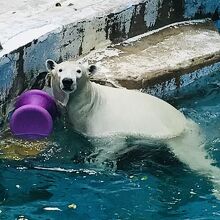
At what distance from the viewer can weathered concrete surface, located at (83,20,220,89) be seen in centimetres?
732

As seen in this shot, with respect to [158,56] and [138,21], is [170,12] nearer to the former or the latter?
[138,21]

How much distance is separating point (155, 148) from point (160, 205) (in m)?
0.93

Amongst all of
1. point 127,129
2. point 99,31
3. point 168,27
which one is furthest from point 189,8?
point 127,129

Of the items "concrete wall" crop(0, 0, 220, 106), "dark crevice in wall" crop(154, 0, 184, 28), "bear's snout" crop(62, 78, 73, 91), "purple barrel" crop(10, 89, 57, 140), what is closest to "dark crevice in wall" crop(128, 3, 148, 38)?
"concrete wall" crop(0, 0, 220, 106)

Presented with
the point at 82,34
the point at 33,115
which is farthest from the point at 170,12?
the point at 33,115

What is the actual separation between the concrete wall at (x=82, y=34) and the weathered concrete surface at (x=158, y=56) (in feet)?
0.45

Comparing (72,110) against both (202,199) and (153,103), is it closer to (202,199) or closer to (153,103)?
(153,103)

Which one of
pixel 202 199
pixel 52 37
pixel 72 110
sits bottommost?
pixel 202 199

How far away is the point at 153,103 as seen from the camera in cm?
670

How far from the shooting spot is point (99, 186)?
601 centimetres

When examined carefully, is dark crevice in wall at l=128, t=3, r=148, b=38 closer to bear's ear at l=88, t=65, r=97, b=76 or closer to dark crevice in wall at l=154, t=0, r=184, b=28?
dark crevice in wall at l=154, t=0, r=184, b=28

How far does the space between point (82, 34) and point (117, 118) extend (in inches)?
56.2

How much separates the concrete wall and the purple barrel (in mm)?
235

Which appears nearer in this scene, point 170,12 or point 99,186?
point 99,186
